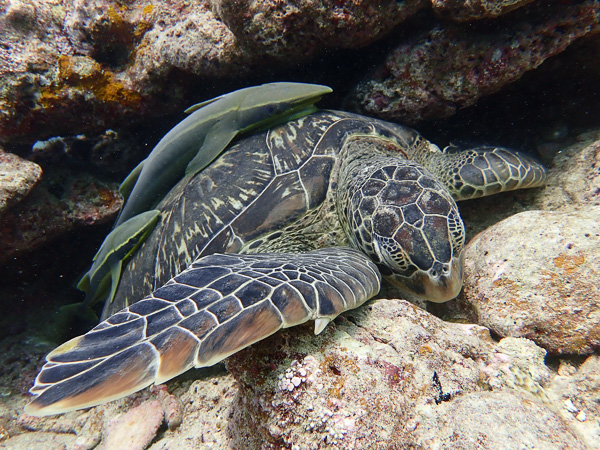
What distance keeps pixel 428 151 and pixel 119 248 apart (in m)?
2.88

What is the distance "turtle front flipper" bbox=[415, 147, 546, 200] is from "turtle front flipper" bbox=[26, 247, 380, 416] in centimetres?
143

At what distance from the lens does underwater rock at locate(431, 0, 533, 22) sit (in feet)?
5.45

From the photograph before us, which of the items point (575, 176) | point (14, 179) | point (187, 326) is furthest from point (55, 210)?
point (575, 176)

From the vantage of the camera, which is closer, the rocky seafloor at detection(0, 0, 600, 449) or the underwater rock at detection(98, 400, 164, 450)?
the rocky seafloor at detection(0, 0, 600, 449)

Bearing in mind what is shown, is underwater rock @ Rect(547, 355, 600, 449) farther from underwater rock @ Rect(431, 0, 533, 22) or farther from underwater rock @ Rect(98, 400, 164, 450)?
underwater rock @ Rect(98, 400, 164, 450)

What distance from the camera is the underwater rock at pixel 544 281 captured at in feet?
4.38

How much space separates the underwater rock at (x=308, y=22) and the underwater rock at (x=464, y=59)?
29cm

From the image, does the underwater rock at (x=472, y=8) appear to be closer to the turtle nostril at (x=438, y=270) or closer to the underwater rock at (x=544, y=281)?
the underwater rock at (x=544, y=281)

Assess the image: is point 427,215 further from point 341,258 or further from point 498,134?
point 498,134

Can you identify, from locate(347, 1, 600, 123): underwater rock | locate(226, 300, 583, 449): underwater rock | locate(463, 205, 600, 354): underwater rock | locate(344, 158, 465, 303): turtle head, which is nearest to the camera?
locate(226, 300, 583, 449): underwater rock

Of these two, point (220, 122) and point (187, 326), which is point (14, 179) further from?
point (187, 326)

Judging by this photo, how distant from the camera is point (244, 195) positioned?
208 centimetres

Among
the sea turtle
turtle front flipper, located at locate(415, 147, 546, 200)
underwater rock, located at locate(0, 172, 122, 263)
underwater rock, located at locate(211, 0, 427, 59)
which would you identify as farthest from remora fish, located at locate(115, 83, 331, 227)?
turtle front flipper, located at locate(415, 147, 546, 200)

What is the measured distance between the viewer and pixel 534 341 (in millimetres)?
1391
